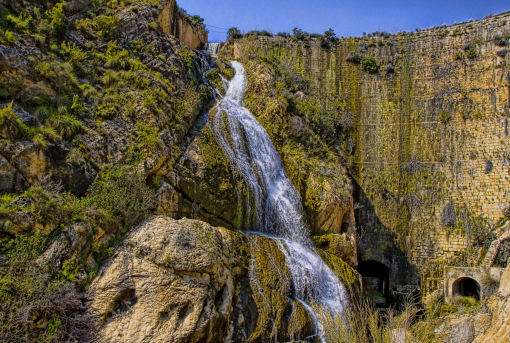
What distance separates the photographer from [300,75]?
25.2 meters

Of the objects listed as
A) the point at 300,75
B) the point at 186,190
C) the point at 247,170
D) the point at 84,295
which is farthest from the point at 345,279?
the point at 300,75

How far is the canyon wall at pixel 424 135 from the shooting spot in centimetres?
2106

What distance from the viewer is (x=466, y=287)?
19375 mm

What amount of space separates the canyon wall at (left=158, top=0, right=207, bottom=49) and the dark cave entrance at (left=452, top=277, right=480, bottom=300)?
Result: 1915cm

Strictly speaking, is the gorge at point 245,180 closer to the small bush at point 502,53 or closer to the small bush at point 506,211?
the small bush at point 502,53

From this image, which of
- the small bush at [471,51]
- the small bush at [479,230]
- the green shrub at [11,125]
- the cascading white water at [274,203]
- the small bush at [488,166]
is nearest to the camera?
the green shrub at [11,125]

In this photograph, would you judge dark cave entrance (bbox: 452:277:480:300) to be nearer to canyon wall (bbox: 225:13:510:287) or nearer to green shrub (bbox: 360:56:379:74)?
canyon wall (bbox: 225:13:510:287)

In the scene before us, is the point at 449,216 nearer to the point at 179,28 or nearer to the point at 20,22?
the point at 179,28

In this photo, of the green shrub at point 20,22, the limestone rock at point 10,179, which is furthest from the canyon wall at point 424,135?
the limestone rock at point 10,179

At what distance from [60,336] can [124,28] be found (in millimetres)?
12649

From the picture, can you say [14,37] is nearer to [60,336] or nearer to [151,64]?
[151,64]

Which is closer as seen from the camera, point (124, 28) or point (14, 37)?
point (14, 37)

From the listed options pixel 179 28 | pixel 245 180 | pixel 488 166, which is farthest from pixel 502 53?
pixel 179 28

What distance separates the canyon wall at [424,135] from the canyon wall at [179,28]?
332 centimetres
